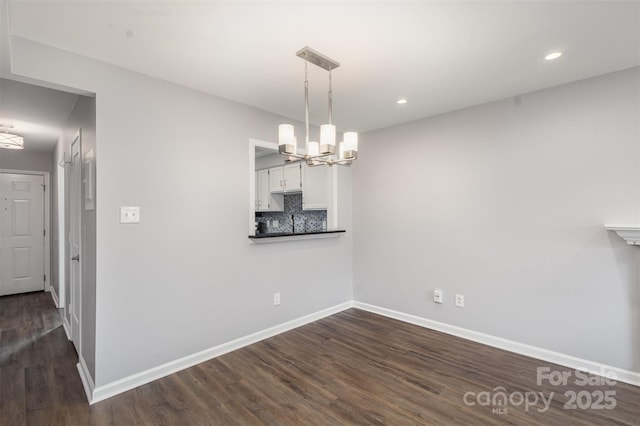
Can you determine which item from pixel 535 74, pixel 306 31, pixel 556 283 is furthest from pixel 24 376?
pixel 535 74

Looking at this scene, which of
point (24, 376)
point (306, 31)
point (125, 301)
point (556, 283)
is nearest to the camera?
point (306, 31)

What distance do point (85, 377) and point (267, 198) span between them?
355cm

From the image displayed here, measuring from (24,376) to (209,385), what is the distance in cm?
159

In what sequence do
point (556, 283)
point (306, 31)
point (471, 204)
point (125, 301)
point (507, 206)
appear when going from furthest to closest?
point (471, 204) → point (507, 206) → point (556, 283) → point (125, 301) → point (306, 31)

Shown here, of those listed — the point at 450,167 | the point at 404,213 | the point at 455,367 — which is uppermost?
the point at 450,167

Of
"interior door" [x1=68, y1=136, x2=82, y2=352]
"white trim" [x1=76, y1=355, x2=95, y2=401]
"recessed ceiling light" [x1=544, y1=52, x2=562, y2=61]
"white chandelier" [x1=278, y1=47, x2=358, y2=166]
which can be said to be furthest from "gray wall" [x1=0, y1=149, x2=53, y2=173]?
"recessed ceiling light" [x1=544, y1=52, x2=562, y2=61]

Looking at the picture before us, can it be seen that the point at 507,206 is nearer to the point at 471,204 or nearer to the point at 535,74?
the point at 471,204

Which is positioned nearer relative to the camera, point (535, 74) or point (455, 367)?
point (535, 74)

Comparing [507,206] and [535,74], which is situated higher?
[535,74]

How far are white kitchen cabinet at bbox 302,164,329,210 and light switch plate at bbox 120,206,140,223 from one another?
7.91ft

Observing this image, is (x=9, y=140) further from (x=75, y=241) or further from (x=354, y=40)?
(x=354, y=40)

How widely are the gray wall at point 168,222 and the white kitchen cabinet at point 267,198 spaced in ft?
6.76

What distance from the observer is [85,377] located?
2.42 m

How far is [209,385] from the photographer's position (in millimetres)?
2379
